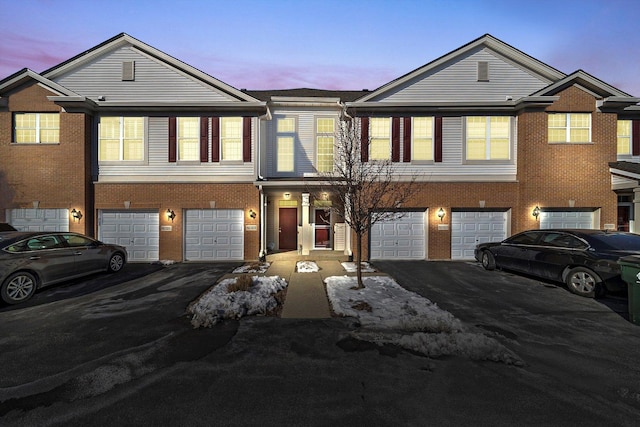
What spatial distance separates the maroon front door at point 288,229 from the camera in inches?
547

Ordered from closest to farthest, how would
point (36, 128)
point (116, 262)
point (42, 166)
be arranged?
point (116, 262)
point (42, 166)
point (36, 128)

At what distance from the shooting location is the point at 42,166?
11312 mm

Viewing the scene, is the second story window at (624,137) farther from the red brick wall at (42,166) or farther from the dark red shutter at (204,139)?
the red brick wall at (42,166)

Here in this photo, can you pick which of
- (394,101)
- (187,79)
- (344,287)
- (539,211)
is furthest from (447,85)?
(187,79)

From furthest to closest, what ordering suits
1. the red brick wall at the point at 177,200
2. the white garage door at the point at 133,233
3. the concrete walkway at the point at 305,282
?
the white garage door at the point at 133,233
the red brick wall at the point at 177,200
the concrete walkway at the point at 305,282

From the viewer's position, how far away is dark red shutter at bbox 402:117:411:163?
1200 cm

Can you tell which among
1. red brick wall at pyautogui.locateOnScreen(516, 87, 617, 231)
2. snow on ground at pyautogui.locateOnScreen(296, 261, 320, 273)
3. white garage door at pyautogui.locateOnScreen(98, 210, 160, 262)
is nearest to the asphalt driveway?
snow on ground at pyautogui.locateOnScreen(296, 261, 320, 273)

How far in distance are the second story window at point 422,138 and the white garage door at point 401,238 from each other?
2.62 m

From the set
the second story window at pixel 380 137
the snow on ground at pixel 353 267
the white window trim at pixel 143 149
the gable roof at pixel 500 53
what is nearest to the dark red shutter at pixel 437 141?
the second story window at pixel 380 137

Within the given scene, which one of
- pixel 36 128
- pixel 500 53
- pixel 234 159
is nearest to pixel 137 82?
pixel 36 128

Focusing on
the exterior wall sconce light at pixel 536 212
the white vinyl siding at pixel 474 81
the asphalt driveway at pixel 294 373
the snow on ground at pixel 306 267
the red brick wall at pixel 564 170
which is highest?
the white vinyl siding at pixel 474 81

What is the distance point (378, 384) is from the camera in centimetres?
345

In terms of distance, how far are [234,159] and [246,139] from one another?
101 centimetres

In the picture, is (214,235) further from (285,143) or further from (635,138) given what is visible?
(635,138)
